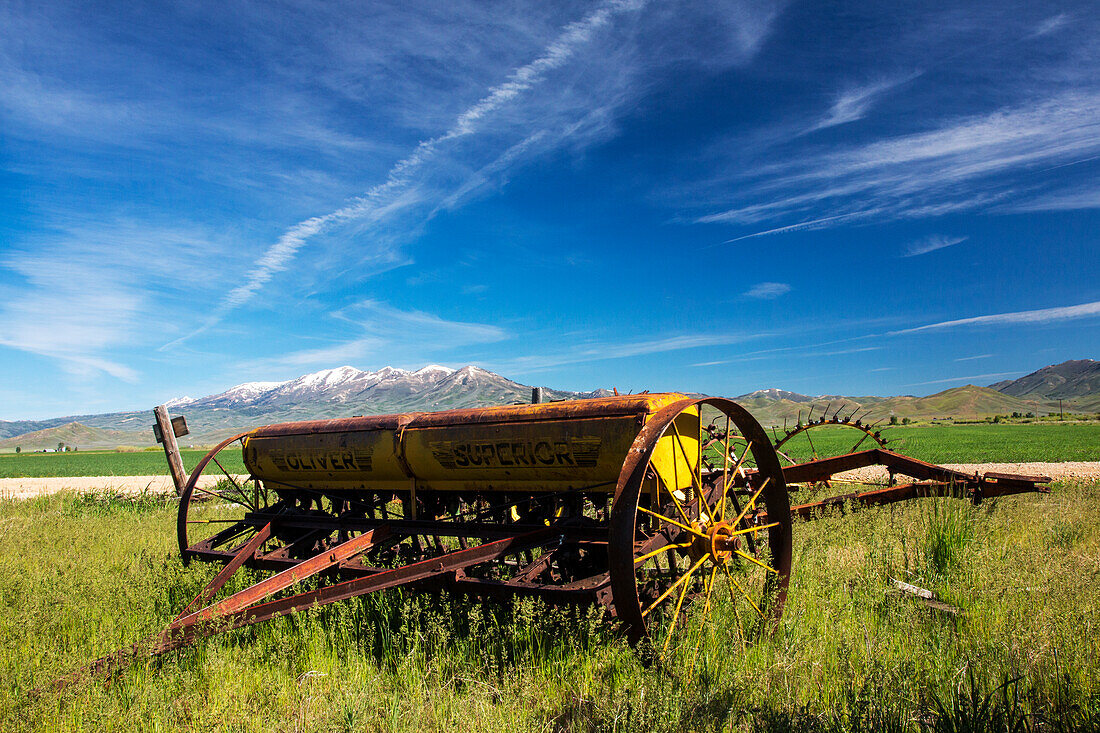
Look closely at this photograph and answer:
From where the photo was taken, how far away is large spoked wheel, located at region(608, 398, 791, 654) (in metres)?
3.60

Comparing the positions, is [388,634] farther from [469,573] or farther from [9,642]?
[9,642]

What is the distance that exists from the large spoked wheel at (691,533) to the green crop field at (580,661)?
19 cm

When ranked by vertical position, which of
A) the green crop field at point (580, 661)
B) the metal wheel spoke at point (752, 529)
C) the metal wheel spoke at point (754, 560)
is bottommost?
the green crop field at point (580, 661)

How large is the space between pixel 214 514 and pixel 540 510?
916cm

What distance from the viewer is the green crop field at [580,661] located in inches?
127

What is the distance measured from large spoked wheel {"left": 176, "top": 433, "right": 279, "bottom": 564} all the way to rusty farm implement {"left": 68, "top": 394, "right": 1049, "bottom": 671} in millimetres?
65

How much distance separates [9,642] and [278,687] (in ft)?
7.87

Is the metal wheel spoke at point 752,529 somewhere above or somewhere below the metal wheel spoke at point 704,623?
above

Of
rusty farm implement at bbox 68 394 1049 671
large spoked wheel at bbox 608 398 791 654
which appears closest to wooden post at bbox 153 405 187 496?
rusty farm implement at bbox 68 394 1049 671

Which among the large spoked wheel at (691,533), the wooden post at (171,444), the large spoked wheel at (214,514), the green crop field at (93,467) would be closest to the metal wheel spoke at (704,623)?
the large spoked wheel at (691,533)

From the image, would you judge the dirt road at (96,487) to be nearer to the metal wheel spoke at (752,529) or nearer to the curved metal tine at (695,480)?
the curved metal tine at (695,480)

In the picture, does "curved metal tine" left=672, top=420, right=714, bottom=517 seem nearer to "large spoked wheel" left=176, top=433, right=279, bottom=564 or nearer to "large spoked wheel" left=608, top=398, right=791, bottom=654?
"large spoked wheel" left=608, top=398, right=791, bottom=654

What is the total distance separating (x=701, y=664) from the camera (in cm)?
393

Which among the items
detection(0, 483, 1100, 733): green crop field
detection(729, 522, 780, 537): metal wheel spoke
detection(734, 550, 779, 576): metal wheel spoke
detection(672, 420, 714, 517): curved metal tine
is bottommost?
detection(0, 483, 1100, 733): green crop field
